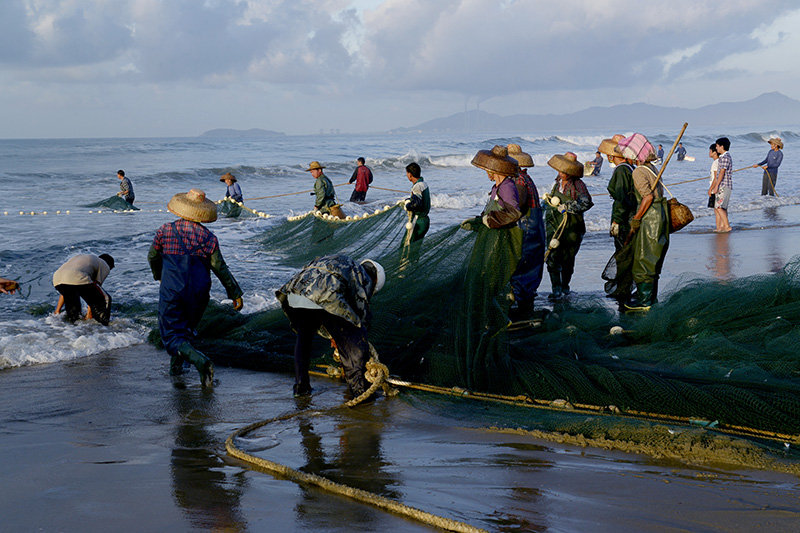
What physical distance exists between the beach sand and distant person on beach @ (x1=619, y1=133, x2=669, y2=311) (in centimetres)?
314

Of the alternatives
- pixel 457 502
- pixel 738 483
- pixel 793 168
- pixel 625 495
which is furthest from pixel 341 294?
pixel 793 168

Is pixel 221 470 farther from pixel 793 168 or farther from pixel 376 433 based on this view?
pixel 793 168

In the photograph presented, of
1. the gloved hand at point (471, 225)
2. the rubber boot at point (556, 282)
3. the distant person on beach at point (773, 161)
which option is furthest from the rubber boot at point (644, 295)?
the distant person on beach at point (773, 161)

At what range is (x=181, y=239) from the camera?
557cm

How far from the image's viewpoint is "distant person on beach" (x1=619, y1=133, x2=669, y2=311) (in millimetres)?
6789

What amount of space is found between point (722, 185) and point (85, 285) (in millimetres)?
11205

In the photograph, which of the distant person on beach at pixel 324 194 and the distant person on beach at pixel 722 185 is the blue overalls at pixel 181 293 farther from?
the distant person on beach at pixel 722 185

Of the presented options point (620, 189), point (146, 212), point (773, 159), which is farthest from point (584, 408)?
point (146, 212)

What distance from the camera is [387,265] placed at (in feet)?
21.1

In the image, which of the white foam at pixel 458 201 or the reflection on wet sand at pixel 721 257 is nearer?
the reflection on wet sand at pixel 721 257

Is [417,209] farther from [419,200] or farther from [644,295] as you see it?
[644,295]

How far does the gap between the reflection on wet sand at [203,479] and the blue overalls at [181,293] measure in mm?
883

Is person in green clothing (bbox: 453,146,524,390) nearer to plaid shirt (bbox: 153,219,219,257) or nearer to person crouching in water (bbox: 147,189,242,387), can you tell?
person crouching in water (bbox: 147,189,242,387)

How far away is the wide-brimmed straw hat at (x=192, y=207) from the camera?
18.4 feet
